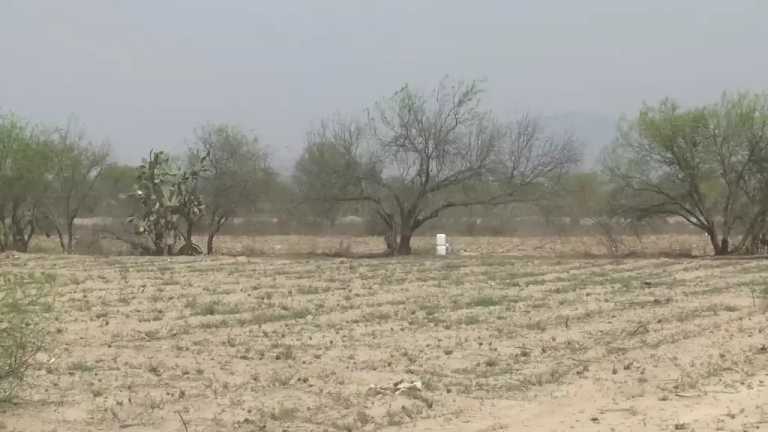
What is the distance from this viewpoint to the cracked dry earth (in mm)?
6953

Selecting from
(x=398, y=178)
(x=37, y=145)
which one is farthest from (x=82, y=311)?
(x=37, y=145)

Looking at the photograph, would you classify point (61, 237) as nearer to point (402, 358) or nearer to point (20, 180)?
point (20, 180)

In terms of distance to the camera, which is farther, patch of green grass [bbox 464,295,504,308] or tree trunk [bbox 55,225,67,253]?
tree trunk [bbox 55,225,67,253]

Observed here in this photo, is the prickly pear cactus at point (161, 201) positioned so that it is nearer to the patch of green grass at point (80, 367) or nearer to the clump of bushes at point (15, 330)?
the patch of green grass at point (80, 367)

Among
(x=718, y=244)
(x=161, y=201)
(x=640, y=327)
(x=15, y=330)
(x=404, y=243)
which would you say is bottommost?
(x=640, y=327)

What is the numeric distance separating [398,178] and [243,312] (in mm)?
19817

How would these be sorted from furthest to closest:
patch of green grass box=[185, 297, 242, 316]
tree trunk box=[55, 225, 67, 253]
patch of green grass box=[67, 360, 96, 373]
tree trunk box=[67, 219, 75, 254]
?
1. tree trunk box=[67, 219, 75, 254]
2. tree trunk box=[55, 225, 67, 253]
3. patch of green grass box=[185, 297, 242, 316]
4. patch of green grass box=[67, 360, 96, 373]

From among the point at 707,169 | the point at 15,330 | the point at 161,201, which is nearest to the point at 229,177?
the point at 161,201

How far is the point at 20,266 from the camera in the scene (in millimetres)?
22812

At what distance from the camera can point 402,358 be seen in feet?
31.2

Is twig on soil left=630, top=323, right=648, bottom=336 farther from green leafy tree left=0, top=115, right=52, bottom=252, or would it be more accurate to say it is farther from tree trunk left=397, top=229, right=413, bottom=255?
green leafy tree left=0, top=115, right=52, bottom=252

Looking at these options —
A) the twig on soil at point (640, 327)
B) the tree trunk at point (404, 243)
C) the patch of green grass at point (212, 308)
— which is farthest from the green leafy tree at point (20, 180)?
the twig on soil at point (640, 327)

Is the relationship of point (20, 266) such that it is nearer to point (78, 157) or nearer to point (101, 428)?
point (78, 157)

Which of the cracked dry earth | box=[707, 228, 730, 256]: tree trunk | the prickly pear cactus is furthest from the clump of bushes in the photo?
box=[707, 228, 730, 256]: tree trunk
